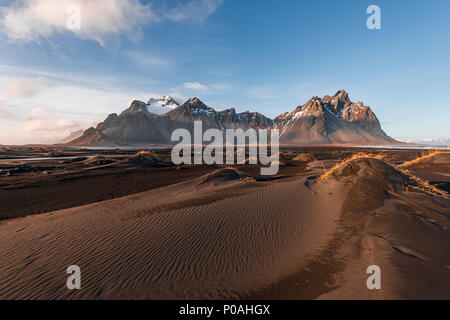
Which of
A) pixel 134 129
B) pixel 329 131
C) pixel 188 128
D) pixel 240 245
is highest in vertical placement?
pixel 188 128

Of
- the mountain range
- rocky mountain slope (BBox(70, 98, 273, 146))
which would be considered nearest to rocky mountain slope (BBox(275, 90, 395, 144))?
the mountain range

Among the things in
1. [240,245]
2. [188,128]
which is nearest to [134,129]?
[188,128]

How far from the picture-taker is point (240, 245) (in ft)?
16.6

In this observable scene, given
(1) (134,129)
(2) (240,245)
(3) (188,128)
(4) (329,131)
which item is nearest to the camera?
(2) (240,245)

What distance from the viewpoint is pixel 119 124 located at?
522 ft

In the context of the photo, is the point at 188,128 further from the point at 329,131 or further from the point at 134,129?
the point at 329,131

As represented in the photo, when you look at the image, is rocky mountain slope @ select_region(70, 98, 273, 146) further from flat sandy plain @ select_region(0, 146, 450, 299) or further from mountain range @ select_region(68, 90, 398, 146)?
flat sandy plain @ select_region(0, 146, 450, 299)

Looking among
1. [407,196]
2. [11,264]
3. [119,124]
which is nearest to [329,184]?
[407,196]

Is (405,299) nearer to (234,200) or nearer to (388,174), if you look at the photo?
(234,200)

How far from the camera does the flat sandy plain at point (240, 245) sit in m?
3.43

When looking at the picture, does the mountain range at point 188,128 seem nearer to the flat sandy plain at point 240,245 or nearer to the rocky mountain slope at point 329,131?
the rocky mountain slope at point 329,131

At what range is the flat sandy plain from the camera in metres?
3.43

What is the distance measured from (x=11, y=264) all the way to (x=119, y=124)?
590ft
